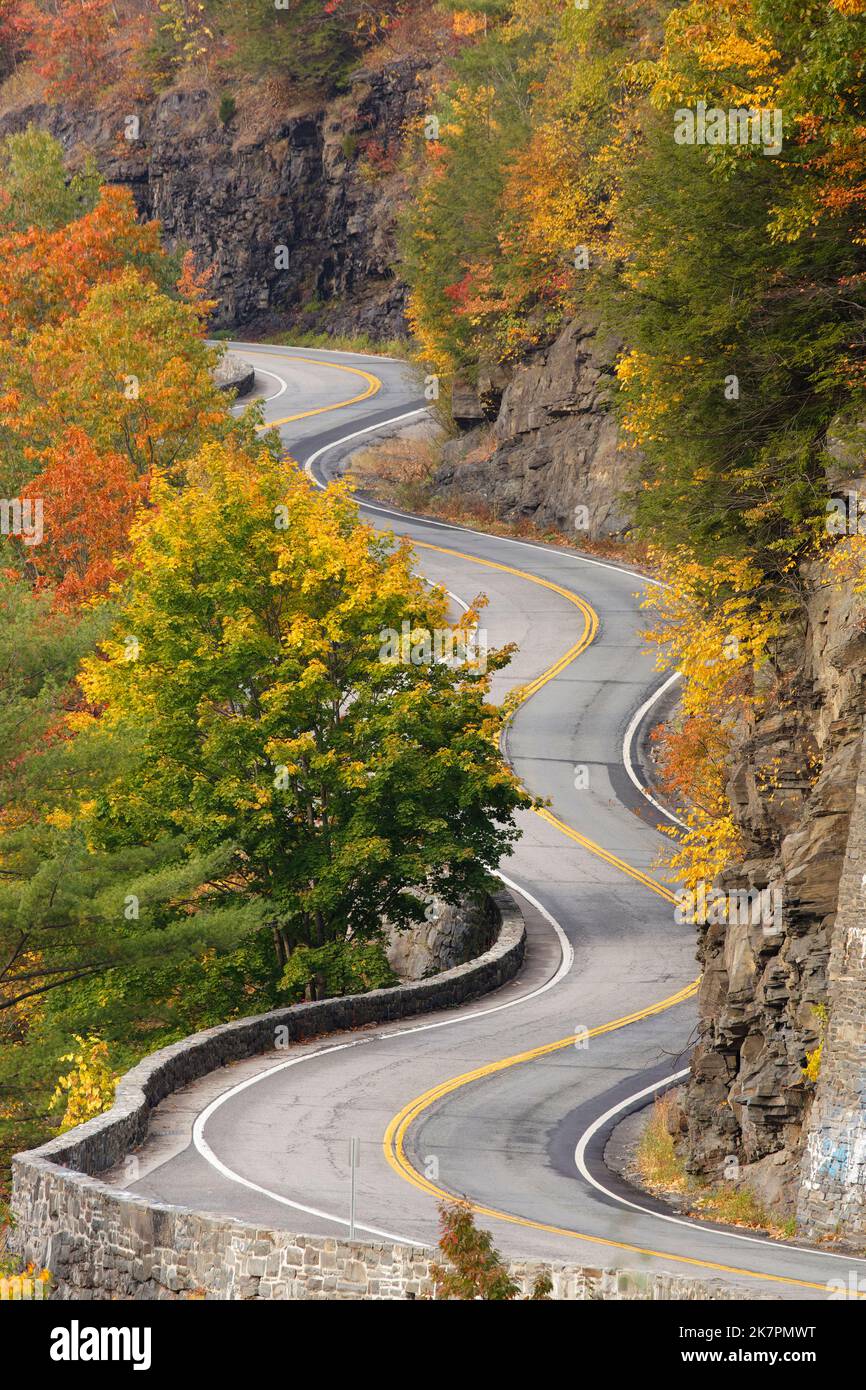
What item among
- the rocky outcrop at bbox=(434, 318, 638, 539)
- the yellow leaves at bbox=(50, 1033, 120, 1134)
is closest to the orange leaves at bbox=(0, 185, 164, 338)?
the rocky outcrop at bbox=(434, 318, 638, 539)

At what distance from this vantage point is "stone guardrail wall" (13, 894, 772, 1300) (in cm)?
1334

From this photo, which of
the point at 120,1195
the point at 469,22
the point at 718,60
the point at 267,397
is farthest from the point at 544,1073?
the point at 469,22

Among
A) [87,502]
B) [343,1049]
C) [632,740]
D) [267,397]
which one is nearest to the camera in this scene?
[343,1049]

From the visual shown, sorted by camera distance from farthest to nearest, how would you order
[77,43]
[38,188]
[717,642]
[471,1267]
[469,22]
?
[77,43]
[469,22]
[38,188]
[717,642]
[471,1267]

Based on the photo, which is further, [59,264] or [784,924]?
[59,264]

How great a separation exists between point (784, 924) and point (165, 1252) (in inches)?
354

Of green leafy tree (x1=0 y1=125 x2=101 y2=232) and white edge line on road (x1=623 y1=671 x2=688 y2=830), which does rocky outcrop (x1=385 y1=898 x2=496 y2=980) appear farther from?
green leafy tree (x1=0 y1=125 x2=101 y2=232)

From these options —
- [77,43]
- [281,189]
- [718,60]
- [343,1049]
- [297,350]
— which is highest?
[77,43]

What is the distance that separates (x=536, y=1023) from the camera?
97.5 feet

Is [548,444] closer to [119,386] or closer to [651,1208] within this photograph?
[119,386]

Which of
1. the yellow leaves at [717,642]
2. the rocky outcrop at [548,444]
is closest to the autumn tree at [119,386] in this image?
the rocky outcrop at [548,444]

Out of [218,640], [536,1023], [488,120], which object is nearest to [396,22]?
[488,120]

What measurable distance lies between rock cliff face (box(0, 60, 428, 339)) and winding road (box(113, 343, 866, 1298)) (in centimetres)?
3429

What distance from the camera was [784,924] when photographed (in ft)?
68.8
